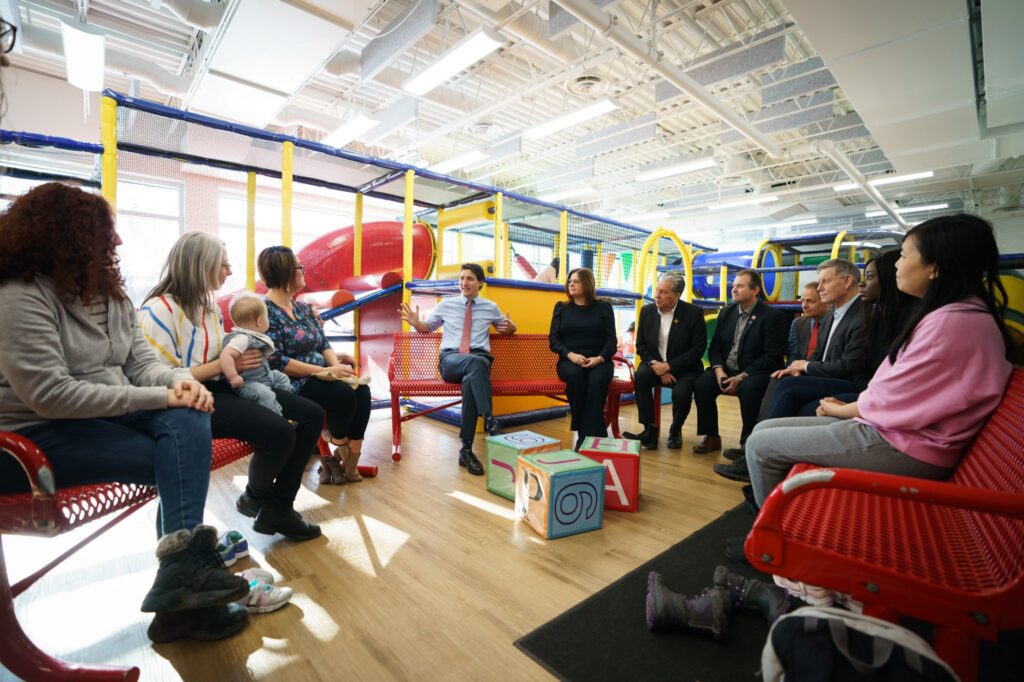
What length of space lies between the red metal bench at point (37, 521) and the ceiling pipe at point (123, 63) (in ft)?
23.6

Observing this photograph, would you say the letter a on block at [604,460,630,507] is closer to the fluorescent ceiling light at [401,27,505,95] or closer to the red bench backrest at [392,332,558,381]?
the red bench backrest at [392,332,558,381]

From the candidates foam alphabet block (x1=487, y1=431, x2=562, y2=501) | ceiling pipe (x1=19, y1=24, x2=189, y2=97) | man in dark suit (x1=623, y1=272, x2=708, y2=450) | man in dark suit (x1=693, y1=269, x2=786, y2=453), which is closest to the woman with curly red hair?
foam alphabet block (x1=487, y1=431, x2=562, y2=501)

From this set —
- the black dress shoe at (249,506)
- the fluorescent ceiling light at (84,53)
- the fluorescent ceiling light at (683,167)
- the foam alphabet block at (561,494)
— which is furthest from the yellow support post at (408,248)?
the fluorescent ceiling light at (683,167)

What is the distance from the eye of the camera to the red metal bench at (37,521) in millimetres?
1009

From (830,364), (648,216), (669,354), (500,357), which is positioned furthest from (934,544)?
(648,216)

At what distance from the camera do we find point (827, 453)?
4.60 ft

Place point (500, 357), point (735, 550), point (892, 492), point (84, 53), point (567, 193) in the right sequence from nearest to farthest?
point (892, 492)
point (735, 550)
point (500, 357)
point (84, 53)
point (567, 193)

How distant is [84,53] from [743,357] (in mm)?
7474

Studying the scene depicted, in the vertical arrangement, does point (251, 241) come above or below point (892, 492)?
above

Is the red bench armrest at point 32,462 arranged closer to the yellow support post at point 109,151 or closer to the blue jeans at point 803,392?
the yellow support post at point 109,151

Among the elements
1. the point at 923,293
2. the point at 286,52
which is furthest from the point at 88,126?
the point at 923,293

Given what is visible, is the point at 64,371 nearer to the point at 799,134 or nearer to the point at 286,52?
the point at 286,52

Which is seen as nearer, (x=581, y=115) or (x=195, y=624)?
(x=195, y=624)

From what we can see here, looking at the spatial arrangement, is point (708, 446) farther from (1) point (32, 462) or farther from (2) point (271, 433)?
(1) point (32, 462)
